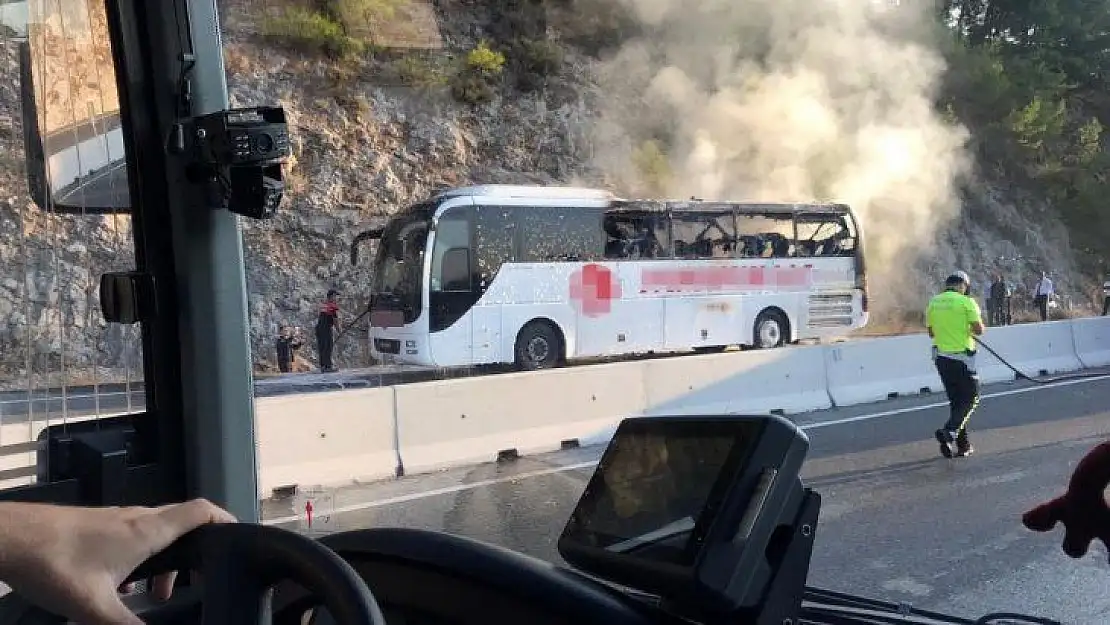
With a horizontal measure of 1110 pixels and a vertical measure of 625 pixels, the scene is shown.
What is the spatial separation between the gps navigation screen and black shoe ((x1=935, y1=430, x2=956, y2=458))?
239 inches

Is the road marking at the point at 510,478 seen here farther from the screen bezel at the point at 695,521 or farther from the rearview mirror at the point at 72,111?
the screen bezel at the point at 695,521

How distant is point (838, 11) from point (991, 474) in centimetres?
2525

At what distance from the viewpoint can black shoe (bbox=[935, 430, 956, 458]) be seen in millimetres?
7027

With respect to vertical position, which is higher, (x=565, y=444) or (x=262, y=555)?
(x=262, y=555)

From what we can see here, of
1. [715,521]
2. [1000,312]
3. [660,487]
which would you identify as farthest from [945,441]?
[1000,312]

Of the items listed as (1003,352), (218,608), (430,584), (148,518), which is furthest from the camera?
(1003,352)

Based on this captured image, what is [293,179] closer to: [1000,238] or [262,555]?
[1000,238]

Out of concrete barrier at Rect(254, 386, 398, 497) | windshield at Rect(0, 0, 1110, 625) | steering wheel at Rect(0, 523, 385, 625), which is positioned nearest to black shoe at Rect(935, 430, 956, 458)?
windshield at Rect(0, 0, 1110, 625)

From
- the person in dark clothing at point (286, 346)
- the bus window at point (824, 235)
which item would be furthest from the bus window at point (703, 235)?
the person in dark clothing at point (286, 346)

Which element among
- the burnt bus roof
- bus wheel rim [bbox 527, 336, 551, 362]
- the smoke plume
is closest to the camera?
bus wheel rim [bbox 527, 336, 551, 362]

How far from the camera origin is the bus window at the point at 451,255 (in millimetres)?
14992

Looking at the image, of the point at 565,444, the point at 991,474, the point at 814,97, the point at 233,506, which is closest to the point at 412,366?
the point at 565,444

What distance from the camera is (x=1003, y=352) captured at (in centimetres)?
1136

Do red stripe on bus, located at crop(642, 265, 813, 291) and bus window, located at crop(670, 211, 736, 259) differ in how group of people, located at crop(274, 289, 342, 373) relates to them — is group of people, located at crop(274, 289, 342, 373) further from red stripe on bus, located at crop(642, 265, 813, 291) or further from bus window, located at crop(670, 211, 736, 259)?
bus window, located at crop(670, 211, 736, 259)
